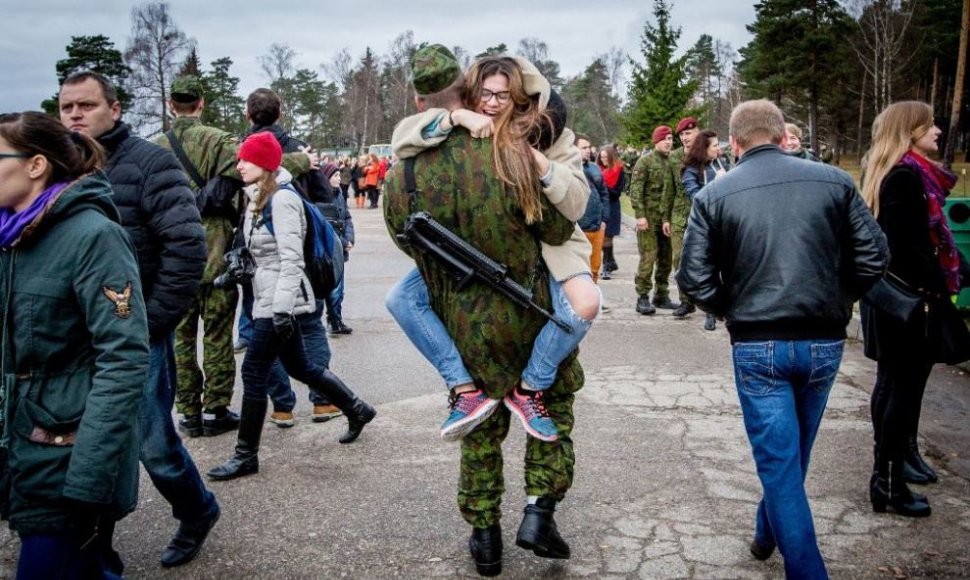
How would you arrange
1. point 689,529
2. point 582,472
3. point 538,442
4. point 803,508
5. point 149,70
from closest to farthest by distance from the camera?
1. point 803,508
2. point 538,442
3. point 689,529
4. point 582,472
5. point 149,70

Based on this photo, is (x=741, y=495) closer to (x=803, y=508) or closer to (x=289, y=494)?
(x=803, y=508)

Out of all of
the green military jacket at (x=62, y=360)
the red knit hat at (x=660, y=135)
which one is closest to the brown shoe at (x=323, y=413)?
the green military jacket at (x=62, y=360)

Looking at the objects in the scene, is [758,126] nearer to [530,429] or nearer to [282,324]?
[530,429]

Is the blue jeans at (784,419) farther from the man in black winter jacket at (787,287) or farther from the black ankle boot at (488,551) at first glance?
the black ankle boot at (488,551)

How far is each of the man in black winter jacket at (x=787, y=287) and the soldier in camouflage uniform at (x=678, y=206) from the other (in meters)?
5.73

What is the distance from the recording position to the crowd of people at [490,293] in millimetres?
2395

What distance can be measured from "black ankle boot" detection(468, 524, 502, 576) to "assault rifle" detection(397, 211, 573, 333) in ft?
3.09

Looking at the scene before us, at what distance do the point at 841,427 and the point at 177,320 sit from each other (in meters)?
4.00

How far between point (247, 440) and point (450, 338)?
176cm

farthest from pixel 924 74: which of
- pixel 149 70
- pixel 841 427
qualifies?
pixel 841 427

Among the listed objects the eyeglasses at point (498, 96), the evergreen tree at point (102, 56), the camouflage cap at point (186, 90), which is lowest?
the eyeglasses at point (498, 96)

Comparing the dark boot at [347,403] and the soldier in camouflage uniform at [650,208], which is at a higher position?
the soldier in camouflage uniform at [650,208]

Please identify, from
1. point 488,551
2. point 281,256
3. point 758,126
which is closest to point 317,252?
point 281,256

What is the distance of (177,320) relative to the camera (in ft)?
11.5
